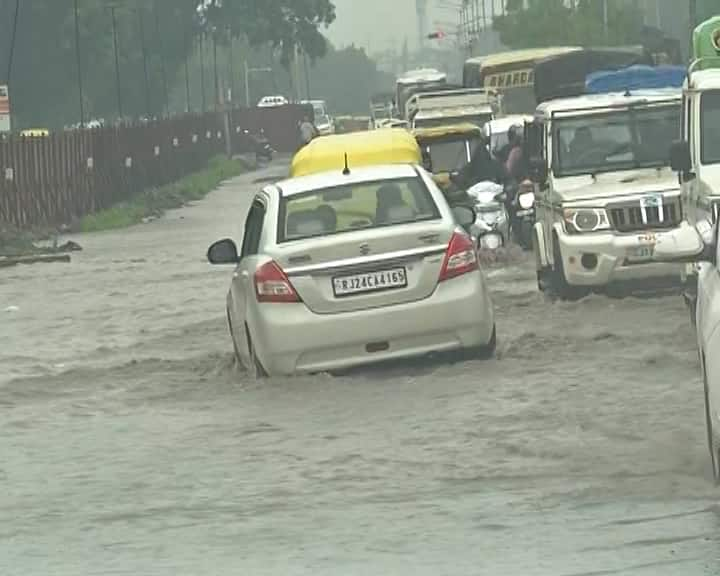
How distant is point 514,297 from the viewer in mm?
21844

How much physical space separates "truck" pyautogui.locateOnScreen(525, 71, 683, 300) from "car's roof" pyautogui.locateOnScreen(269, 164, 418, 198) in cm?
386

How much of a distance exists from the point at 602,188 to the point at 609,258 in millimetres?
665

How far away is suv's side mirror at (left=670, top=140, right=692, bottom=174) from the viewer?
53.9 feet

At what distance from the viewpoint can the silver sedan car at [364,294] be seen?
1426 cm

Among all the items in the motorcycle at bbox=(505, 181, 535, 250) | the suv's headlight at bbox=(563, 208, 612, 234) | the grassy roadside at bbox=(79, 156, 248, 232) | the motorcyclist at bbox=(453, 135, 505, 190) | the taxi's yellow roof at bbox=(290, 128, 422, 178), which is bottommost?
the grassy roadside at bbox=(79, 156, 248, 232)

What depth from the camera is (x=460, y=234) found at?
47.7ft

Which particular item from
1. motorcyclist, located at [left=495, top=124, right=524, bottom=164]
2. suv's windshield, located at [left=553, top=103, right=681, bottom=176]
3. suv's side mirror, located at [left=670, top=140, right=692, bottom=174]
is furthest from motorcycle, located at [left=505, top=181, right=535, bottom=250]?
suv's side mirror, located at [left=670, top=140, right=692, bottom=174]

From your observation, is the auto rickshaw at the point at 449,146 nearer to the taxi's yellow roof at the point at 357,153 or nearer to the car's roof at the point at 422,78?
the taxi's yellow roof at the point at 357,153

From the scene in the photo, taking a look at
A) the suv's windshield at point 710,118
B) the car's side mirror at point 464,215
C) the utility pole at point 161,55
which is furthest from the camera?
the utility pole at point 161,55

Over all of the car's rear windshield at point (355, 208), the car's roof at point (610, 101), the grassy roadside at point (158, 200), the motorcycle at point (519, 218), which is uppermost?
the car's roof at point (610, 101)

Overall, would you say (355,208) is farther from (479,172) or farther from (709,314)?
(479,172)

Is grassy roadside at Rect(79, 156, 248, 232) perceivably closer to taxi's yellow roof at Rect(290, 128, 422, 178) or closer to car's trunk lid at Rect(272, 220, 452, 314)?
taxi's yellow roof at Rect(290, 128, 422, 178)

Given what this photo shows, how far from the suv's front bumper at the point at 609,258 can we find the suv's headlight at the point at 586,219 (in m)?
0.06

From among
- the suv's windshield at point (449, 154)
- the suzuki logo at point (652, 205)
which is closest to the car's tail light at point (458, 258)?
the suzuki logo at point (652, 205)
